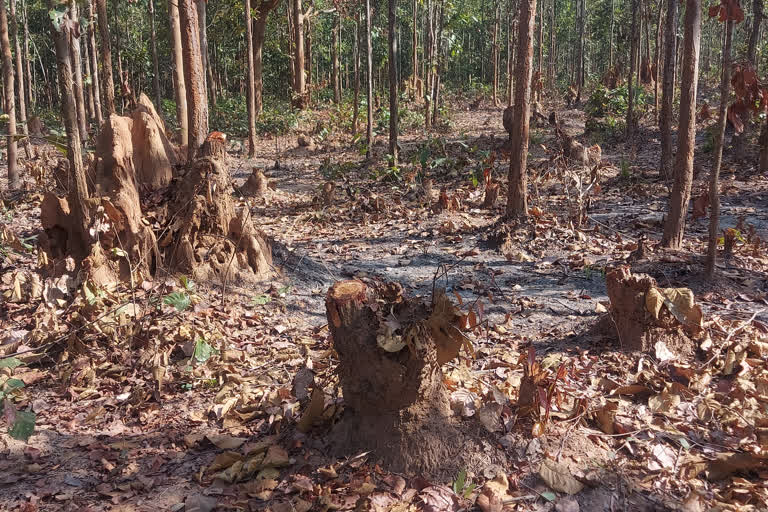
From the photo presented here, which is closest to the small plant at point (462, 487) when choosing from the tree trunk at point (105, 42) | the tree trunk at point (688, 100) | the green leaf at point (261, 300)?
the green leaf at point (261, 300)

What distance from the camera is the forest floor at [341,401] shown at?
3.30 metres

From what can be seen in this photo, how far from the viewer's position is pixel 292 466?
3490 mm

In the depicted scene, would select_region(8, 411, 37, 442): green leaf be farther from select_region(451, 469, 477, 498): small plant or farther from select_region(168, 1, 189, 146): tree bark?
select_region(168, 1, 189, 146): tree bark

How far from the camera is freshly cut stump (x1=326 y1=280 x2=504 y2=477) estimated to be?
335 cm

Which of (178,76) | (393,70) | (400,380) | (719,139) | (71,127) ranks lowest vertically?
(400,380)

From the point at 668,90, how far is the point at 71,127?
1050 centimetres

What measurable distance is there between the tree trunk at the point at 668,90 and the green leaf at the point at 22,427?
1146 centimetres

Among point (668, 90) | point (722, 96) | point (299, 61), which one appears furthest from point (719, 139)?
point (299, 61)

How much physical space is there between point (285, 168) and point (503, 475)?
12453 millimetres

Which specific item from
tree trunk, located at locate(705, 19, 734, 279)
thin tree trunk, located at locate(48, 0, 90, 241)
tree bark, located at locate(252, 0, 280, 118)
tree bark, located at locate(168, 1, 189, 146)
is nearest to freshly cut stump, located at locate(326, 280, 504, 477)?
thin tree trunk, located at locate(48, 0, 90, 241)

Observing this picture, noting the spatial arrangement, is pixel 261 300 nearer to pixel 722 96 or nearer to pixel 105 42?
pixel 722 96

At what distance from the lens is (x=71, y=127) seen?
18.4ft

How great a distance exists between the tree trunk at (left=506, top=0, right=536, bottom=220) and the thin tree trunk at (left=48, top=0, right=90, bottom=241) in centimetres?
548

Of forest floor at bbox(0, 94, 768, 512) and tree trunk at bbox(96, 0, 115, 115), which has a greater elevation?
tree trunk at bbox(96, 0, 115, 115)
